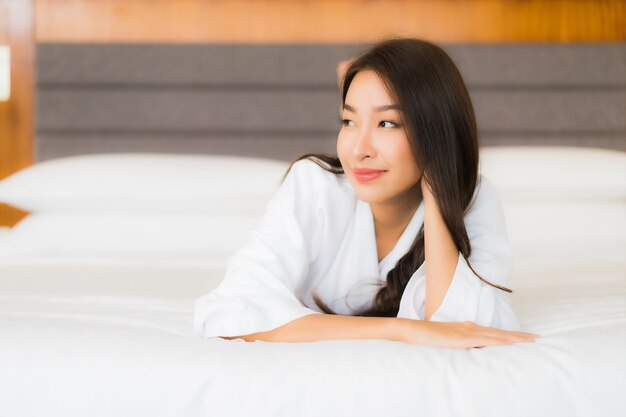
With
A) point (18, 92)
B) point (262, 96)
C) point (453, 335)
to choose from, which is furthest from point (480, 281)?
point (18, 92)

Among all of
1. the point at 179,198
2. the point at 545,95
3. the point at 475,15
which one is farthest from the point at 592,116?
the point at 179,198

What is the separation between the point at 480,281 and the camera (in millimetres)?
1139

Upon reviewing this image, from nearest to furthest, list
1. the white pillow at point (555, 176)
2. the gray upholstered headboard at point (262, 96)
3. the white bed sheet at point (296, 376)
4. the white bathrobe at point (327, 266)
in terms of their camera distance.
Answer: the white bed sheet at point (296, 376), the white bathrobe at point (327, 266), the white pillow at point (555, 176), the gray upholstered headboard at point (262, 96)

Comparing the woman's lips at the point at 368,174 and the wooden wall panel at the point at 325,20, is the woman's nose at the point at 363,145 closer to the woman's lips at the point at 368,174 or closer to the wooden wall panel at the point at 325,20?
the woman's lips at the point at 368,174

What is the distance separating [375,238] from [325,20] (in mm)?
1627

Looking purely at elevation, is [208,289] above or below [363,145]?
below

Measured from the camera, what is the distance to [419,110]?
1084mm

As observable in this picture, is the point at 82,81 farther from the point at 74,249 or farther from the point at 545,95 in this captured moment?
the point at 545,95

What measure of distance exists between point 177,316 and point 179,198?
768mm

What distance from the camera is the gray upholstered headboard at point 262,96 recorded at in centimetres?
258

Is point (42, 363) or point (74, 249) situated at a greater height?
point (42, 363)

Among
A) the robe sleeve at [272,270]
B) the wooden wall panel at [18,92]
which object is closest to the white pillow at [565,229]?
the robe sleeve at [272,270]

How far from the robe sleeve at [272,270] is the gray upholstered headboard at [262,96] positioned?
1.36 meters

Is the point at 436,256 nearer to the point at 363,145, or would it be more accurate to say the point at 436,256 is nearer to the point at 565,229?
the point at 363,145
